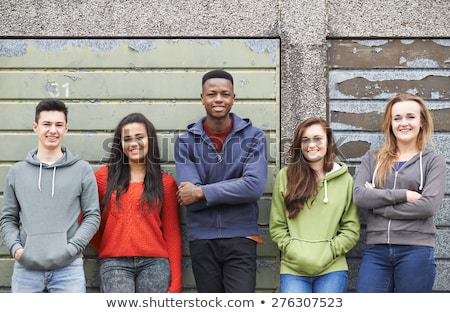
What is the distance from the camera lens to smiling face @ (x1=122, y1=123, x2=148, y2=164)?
4570 millimetres

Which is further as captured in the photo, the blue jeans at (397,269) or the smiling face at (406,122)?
the smiling face at (406,122)

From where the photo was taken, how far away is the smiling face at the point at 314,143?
14.6 ft

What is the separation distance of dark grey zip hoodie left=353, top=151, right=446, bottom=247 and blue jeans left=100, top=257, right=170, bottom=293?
1404 millimetres

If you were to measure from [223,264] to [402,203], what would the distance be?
1235mm

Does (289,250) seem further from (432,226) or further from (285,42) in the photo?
(285,42)

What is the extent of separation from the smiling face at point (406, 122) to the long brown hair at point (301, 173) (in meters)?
0.47

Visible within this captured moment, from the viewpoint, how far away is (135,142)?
4.59 metres

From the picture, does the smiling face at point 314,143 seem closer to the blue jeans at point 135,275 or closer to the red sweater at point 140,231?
the red sweater at point 140,231

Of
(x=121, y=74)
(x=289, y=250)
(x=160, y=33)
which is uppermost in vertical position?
(x=160, y=33)

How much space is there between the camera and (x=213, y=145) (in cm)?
450

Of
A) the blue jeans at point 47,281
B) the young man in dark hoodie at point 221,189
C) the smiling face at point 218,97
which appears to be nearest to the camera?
the blue jeans at point 47,281

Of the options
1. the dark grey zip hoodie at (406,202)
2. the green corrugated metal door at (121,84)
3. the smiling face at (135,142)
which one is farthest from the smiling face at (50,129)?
the dark grey zip hoodie at (406,202)

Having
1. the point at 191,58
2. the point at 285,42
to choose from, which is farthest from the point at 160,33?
the point at 285,42
